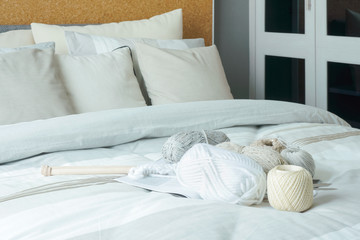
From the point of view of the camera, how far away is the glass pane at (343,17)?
2.98m

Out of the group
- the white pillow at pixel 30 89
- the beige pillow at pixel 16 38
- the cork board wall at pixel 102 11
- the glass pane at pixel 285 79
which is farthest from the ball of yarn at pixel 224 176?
the glass pane at pixel 285 79

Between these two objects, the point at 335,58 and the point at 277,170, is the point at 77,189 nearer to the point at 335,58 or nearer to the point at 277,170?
the point at 277,170

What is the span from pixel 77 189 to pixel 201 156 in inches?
12.9

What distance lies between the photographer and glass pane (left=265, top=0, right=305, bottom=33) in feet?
10.8

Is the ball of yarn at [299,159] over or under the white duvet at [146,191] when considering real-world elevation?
over

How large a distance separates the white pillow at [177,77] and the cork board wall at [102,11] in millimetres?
607

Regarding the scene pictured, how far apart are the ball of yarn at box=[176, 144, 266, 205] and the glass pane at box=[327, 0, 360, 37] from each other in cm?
201

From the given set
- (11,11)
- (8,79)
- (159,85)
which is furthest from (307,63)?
(8,79)

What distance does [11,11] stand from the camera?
106 inches

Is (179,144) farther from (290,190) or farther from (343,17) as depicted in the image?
(343,17)

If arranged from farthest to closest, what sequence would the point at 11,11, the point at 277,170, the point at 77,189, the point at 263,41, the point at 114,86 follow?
the point at 263,41 < the point at 11,11 < the point at 114,86 < the point at 77,189 < the point at 277,170

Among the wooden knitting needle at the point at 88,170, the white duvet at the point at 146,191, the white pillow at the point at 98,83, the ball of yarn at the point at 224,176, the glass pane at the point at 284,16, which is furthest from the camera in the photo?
the glass pane at the point at 284,16

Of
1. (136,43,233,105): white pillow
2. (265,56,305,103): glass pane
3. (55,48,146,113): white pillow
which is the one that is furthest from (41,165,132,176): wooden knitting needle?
(265,56,305,103): glass pane

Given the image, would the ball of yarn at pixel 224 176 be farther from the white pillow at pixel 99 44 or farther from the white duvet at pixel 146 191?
the white pillow at pixel 99 44
